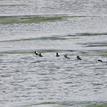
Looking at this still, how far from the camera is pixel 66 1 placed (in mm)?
86875

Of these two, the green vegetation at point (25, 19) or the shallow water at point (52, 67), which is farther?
the green vegetation at point (25, 19)

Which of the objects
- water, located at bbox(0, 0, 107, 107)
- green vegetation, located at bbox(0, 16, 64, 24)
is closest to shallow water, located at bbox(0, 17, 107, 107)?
water, located at bbox(0, 0, 107, 107)

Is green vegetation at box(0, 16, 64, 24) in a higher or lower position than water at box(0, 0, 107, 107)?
higher

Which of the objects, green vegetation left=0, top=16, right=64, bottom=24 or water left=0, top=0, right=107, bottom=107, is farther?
green vegetation left=0, top=16, right=64, bottom=24

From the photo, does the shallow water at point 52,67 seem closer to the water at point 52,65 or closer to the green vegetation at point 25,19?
the water at point 52,65

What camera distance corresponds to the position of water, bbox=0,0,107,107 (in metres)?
28.1

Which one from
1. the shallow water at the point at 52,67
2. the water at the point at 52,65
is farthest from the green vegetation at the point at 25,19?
the shallow water at the point at 52,67

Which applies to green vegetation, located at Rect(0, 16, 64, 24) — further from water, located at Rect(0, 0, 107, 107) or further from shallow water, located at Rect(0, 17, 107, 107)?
shallow water, located at Rect(0, 17, 107, 107)

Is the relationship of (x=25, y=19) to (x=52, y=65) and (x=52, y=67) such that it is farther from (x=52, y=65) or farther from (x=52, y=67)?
(x=52, y=67)

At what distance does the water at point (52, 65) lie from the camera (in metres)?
28.1

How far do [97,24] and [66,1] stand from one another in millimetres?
28142

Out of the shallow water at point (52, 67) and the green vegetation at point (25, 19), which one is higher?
the green vegetation at point (25, 19)

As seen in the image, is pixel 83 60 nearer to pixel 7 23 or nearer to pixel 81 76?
pixel 81 76

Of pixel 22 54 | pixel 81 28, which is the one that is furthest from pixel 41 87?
pixel 81 28
